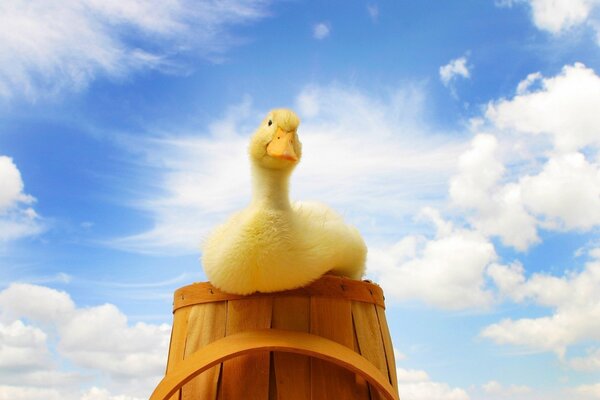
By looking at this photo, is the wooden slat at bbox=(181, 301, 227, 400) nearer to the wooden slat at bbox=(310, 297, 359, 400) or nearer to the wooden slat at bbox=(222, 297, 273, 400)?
the wooden slat at bbox=(222, 297, 273, 400)

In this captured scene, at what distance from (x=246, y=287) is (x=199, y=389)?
1.11 ft

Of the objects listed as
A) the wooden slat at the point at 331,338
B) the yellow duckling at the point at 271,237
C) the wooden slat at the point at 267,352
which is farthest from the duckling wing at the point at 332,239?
the wooden slat at the point at 267,352

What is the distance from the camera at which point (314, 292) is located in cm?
173

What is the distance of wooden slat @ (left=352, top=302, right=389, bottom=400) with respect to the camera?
1783 millimetres

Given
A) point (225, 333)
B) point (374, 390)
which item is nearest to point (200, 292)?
point (225, 333)

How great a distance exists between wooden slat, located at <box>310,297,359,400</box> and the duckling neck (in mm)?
307

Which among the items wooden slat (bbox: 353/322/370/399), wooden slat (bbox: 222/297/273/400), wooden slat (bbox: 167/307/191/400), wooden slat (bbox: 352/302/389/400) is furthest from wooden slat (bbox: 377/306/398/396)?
wooden slat (bbox: 167/307/191/400)

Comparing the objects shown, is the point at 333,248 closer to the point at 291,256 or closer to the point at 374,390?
the point at 291,256

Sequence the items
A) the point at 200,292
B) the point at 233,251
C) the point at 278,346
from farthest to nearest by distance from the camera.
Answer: the point at 200,292 < the point at 233,251 < the point at 278,346

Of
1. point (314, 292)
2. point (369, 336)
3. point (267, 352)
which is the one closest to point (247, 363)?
point (267, 352)

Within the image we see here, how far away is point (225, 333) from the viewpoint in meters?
1.73

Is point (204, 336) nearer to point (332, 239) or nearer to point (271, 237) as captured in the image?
point (271, 237)

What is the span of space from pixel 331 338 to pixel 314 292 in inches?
5.7

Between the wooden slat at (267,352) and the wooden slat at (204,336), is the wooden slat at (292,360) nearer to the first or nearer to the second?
the wooden slat at (267,352)
